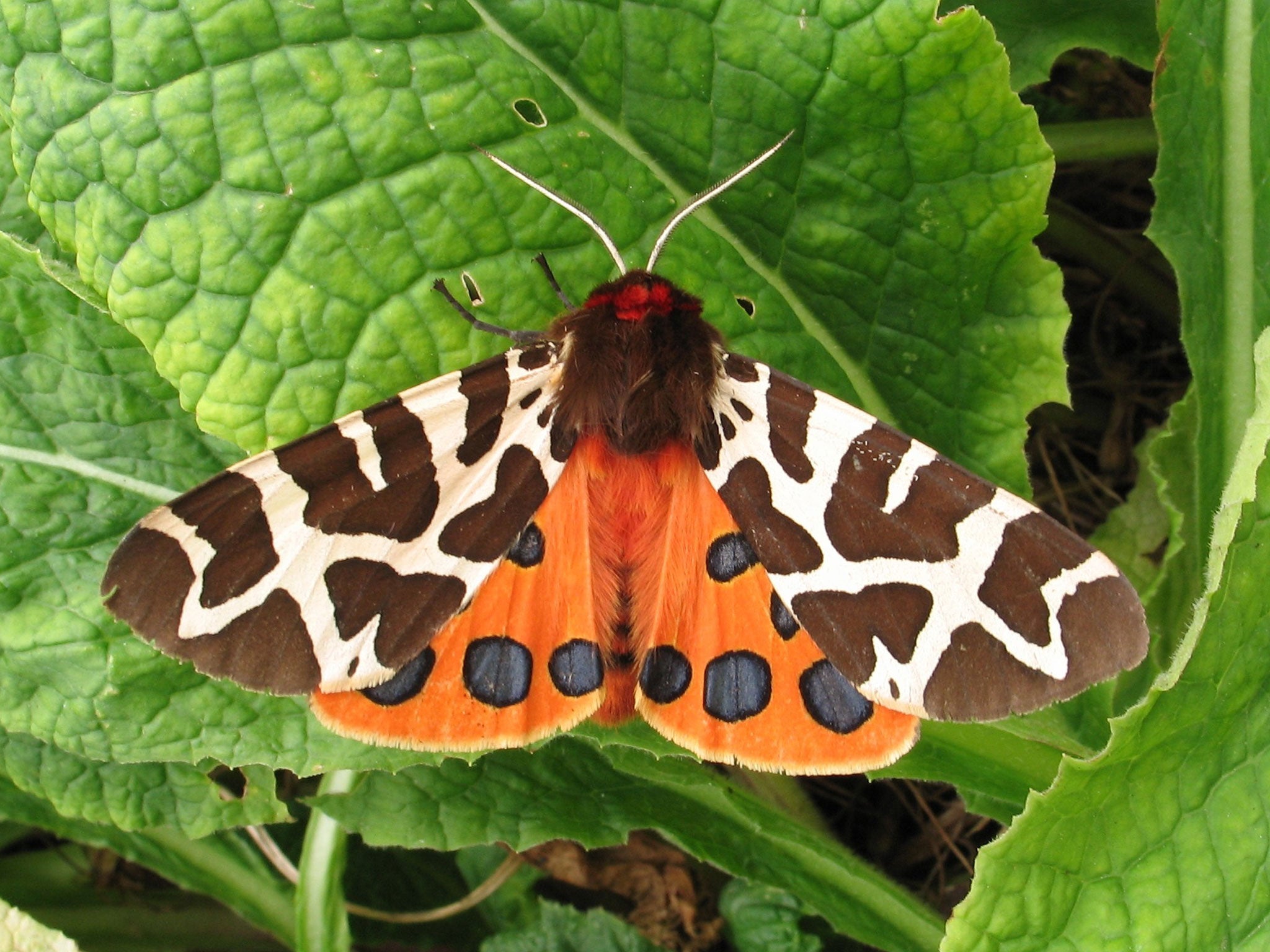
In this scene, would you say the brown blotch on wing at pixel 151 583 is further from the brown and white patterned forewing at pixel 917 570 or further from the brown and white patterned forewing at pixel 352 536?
the brown and white patterned forewing at pixel 917 570

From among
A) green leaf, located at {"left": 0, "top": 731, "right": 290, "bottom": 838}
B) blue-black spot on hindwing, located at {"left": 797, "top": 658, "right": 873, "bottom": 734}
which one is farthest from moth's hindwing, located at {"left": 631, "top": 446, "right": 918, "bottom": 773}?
green leaf, located at {"left": 0, "top": 731, "right": 290, "bottom": 838}

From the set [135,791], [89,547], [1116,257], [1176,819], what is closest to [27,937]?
[135,791]

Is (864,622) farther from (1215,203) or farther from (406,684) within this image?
(1215,203)

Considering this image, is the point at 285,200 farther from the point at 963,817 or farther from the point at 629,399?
the point at 963,817

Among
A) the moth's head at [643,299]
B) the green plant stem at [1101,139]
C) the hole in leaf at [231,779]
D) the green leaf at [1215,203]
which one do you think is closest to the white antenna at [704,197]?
the moth's head at [643,299]

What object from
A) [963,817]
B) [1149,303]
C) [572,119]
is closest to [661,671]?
[572,119]

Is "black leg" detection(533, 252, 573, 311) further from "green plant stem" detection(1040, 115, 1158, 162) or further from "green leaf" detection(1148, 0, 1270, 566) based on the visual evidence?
"green plant stem" detection(1040, 115, 1158, 162)
